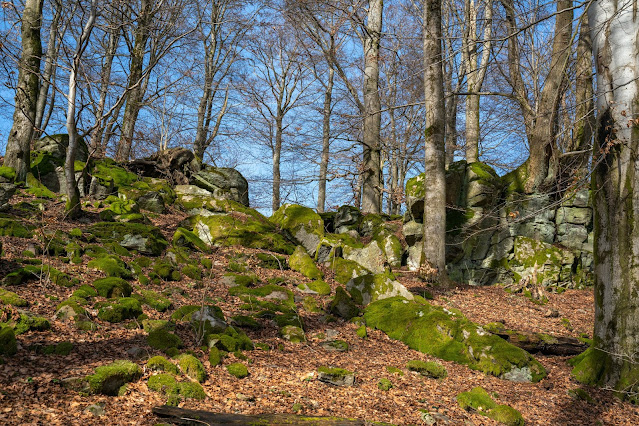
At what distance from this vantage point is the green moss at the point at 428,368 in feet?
18.1

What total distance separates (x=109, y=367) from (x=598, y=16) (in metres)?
7.02

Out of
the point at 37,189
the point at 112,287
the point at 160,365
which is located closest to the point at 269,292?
the point at 112,287

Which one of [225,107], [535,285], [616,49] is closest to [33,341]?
[616,49]

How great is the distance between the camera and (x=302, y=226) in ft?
38.1

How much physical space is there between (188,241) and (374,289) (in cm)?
433

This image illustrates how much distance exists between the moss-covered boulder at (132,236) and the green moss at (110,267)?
1.11m

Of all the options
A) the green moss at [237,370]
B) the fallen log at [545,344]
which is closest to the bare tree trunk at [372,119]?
the fallen log at [545,344]

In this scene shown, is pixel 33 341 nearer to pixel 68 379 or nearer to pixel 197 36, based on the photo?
pixel 68 379

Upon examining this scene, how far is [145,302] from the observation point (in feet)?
20.2

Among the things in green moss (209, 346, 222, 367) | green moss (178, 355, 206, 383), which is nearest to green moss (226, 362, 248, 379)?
green moss (209, 346, 222, 367)

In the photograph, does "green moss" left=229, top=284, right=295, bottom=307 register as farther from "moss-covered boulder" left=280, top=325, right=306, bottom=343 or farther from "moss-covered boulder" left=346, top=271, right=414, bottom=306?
"moss-covered boulder" left=346, top=271, right=414, bottom=306

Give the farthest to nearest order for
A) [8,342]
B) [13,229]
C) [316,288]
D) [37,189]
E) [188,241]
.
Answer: [37,189] → [188,241] → [316,288] → [13,229] → [8,342]

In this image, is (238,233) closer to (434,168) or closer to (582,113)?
(434,168)

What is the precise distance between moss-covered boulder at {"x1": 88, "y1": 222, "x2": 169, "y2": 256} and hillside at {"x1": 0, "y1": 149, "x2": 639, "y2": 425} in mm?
32
